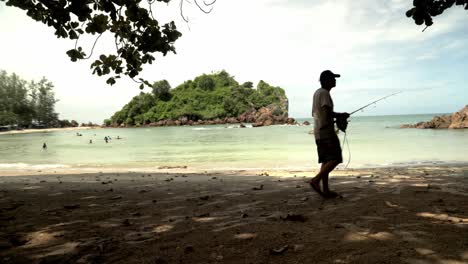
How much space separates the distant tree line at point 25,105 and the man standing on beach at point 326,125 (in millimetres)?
128258

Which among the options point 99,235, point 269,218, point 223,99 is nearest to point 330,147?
point 269,218

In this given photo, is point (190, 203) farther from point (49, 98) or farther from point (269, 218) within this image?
point (49, 98)

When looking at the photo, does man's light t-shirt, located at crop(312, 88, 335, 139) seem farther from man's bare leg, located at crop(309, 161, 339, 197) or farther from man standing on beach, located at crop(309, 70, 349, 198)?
man's bare leg, located at crop(309, 161, 339, 197)

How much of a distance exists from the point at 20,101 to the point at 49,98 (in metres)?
13.1

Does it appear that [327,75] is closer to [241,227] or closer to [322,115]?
[322,115]

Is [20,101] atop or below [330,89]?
atop

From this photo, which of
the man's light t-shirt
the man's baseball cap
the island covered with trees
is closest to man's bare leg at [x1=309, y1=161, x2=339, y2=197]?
the man's light t-shirt

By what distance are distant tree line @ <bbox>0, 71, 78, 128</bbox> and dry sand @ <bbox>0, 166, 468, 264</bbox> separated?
415 ft

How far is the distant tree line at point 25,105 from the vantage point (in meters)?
116

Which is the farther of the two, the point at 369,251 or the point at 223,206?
the point at 223,206

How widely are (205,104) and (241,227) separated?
117 m

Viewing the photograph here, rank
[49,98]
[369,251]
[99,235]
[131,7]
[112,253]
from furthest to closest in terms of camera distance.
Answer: [49,98] → [131,7] → [99,235] → [112,253] → [369,251]

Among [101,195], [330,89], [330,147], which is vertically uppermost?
[330,89]

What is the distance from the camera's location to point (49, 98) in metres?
134
